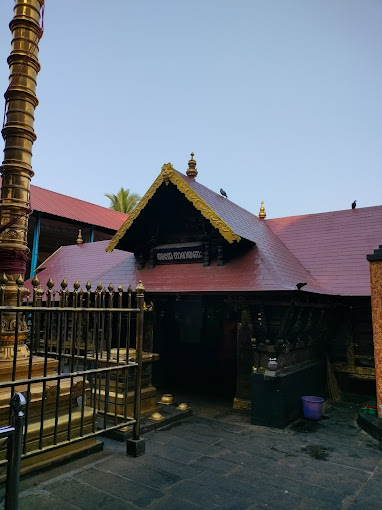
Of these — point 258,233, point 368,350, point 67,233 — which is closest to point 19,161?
point 258,233

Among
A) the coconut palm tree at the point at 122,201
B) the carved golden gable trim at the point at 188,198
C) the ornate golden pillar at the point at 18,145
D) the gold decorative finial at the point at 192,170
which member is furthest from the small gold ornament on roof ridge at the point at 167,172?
the coconut palm tree at the point at 122,201

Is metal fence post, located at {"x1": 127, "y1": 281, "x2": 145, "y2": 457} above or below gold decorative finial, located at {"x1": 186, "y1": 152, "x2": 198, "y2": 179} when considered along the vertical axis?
below

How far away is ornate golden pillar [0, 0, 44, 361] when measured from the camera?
5312mm

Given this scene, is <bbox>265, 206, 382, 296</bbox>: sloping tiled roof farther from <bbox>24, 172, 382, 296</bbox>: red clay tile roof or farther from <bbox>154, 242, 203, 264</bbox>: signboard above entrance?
<bbox>154, 242, 203, 264</bbox>: signboard above entrance

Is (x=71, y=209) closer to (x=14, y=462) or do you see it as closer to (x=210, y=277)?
A: (x=210, y=277)

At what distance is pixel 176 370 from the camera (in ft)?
42.0

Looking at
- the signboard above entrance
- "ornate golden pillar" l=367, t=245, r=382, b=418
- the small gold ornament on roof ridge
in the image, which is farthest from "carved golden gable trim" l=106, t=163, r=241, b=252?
"ornate golden pillar" l=367, t=245, r=382, b=418

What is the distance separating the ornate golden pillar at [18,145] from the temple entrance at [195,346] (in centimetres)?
632

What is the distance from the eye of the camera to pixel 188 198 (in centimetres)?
951

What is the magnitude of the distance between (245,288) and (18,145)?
4.92 meters

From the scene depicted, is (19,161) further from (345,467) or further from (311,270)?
(311,270)

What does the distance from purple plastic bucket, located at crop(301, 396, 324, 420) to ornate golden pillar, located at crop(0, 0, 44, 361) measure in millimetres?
5912

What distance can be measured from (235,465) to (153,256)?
640 centimetres

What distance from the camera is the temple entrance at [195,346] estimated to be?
38.6 ft
